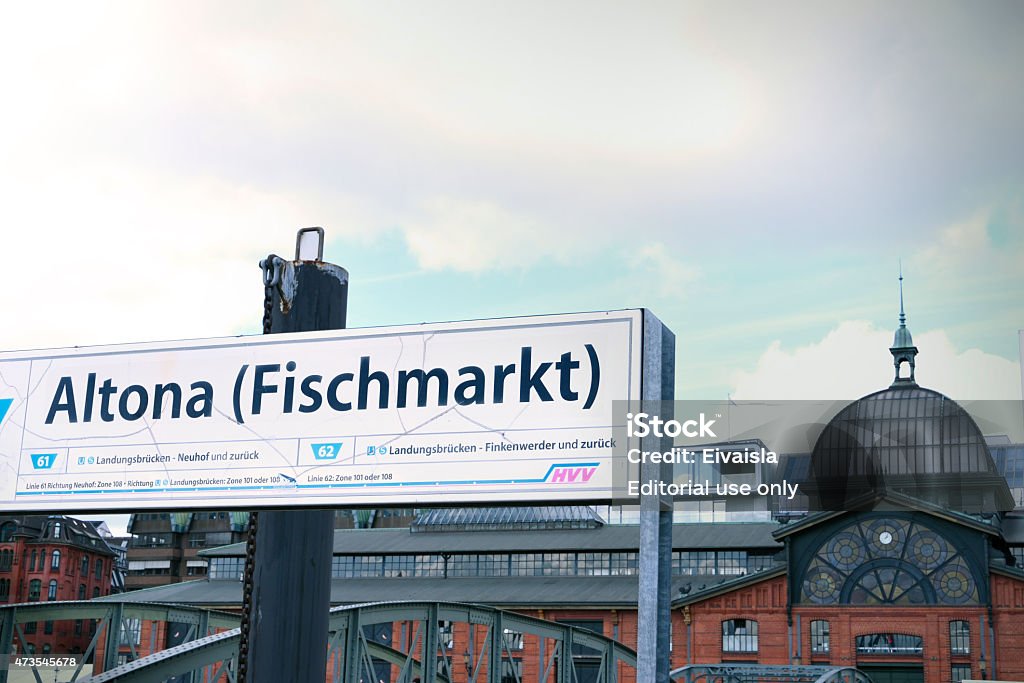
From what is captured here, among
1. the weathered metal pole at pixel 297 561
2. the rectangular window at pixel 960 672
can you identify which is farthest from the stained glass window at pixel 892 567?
the weathered metal pole at pixel 297 561

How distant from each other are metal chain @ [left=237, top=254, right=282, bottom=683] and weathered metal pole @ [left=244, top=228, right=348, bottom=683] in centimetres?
1

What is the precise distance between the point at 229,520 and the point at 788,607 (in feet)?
187

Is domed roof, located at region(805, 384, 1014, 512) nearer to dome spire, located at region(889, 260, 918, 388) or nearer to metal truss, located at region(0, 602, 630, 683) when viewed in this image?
dome spire, located at region(889, 260, 918, 388)

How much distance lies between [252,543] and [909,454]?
58144 mm

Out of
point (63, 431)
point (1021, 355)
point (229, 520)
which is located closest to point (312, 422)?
point (63, 431)

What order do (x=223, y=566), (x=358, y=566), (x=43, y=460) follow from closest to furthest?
(x=43, y=460) < (x=358, y=566) < (x=223, y=566)

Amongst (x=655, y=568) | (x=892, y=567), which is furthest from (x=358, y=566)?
(x=655, y=568)

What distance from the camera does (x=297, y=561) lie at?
5.26 m

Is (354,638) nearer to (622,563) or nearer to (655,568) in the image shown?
(655,568)

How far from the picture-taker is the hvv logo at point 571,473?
198 inches

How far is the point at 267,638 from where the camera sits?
5.08 metres

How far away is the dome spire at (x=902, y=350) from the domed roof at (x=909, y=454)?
3.10 metres

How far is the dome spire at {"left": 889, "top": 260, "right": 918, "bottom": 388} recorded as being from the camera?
222 feet

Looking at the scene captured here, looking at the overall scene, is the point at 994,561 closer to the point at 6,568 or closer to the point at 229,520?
the point at 229,520
